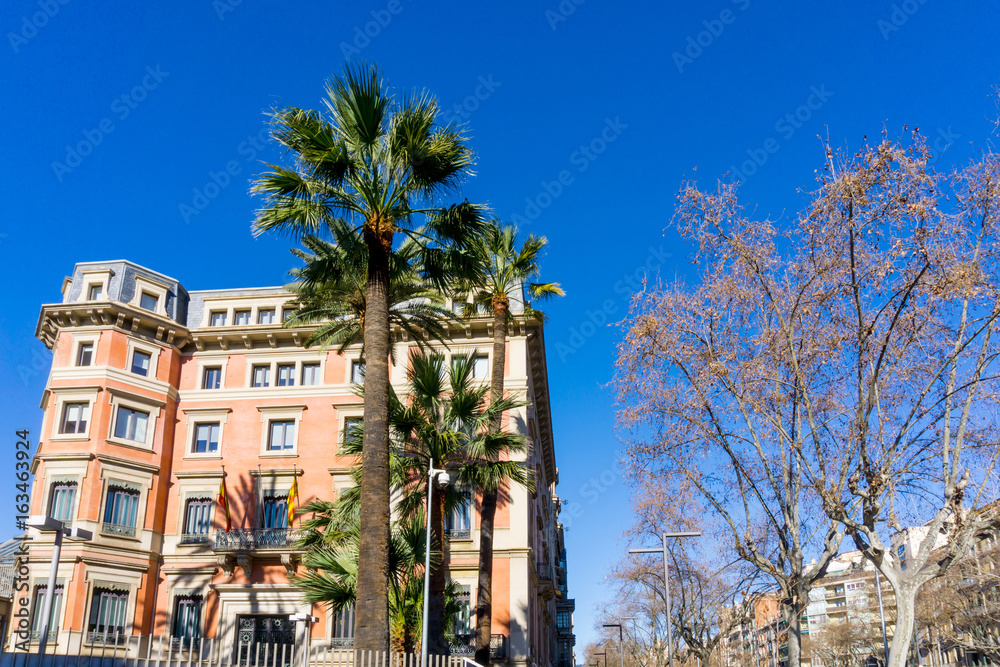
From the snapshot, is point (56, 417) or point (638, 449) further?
point (56, 417)

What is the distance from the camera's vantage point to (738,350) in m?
21.5

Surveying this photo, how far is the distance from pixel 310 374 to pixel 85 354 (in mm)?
9310

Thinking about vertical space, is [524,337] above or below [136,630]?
above

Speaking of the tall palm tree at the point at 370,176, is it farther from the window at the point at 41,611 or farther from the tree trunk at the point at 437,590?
the window at the point at 41,611

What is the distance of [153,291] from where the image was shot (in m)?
36.4

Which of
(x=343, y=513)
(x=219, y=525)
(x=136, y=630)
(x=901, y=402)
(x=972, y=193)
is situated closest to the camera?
(x=972, y=193)

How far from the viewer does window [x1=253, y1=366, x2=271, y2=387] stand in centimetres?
3669

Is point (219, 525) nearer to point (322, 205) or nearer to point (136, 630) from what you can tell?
point (136, 630)

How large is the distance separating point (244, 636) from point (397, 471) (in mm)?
13319

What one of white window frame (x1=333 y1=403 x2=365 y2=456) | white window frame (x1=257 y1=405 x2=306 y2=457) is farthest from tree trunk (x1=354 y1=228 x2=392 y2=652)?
white window frame (x1=257 y1=405 x2=306 y2=457)

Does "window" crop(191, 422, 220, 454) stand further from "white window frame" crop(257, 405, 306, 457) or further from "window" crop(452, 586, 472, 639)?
"window" crop(452, 586, 472, 639)

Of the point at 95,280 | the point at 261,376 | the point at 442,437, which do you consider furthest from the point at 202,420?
the point at 442,437

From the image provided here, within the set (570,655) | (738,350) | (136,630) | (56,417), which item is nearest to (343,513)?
(738,350)

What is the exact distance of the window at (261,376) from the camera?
36688 millimetres
